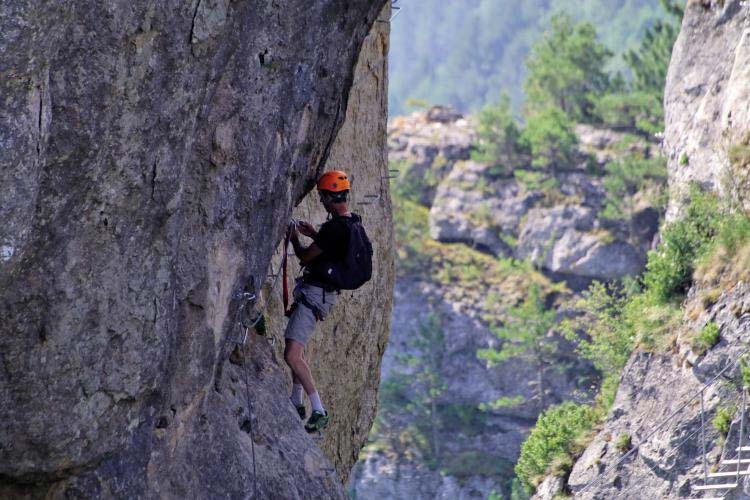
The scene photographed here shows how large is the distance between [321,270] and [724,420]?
8870 millimetres

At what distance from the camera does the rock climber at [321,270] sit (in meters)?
8.77

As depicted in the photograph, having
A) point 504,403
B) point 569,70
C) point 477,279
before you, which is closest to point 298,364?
point 504,403

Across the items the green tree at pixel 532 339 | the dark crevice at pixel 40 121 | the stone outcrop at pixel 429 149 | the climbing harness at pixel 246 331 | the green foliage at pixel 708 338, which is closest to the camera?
the dark crevice at pixel 40 121

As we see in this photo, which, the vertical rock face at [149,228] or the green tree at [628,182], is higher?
the green tree at [628,182]

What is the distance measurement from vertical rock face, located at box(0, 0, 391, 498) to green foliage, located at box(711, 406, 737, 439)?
8.74 meters

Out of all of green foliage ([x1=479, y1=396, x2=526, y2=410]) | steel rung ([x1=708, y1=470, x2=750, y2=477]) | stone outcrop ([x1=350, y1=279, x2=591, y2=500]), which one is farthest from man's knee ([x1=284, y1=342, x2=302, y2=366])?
green foliage ([x1=479, y1=396, x2=526, y2=410])

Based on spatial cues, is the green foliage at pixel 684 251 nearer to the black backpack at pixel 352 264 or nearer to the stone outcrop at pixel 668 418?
the stone outcrop at pixel 668 418

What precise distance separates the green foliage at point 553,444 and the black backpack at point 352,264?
11857mm

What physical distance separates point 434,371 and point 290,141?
4444 cm

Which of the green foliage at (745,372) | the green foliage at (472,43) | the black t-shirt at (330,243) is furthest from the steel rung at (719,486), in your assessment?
the green foliage at (472,43)

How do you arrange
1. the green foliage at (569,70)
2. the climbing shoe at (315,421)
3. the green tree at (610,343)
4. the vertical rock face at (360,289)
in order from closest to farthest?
1. the climbing shoe at (315,421)
2. the vertical rock face at (360,289)
3. the green tree at (610,343)
4. the green foliage at (569,70)

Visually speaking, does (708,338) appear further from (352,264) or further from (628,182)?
(628,182)

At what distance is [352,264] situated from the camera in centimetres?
874

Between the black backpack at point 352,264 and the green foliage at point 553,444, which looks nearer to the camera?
the black backpack at point 352,264
